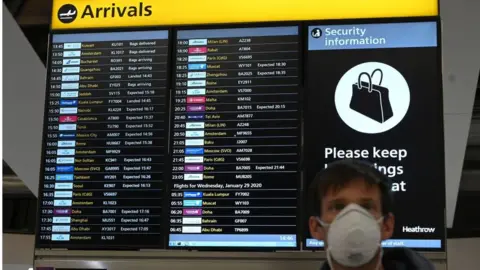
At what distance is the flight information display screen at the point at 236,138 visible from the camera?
2598 millimetres

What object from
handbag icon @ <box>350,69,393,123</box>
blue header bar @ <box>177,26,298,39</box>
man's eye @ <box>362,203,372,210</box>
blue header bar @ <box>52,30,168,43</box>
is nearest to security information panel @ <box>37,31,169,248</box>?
blue header bar @ <box>52,30,168,43</box>

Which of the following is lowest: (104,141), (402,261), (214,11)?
(402,261)

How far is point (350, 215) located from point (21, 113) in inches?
146

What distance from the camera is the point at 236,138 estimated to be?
8.82 feet

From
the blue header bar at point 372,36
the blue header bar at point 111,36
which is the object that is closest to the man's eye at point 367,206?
the blue header bar at point 372,36

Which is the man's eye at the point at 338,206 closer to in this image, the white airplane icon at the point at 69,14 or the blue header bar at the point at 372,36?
the blue header bar at the point at 372,36

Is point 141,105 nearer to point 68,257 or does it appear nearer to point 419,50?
point 68,257

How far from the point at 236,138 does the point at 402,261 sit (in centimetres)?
97

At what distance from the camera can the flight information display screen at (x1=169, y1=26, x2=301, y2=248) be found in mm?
2598

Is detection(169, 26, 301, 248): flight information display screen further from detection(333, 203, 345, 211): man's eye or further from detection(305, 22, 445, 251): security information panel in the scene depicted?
detection(333, 203, 345, 211): man's eye

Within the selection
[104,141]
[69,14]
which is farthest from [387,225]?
[69,14]

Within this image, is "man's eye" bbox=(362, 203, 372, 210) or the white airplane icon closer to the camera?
"man's eye" bbox=(362, 203, 372, 210)

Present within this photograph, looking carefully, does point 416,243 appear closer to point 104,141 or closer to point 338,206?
point 338,206

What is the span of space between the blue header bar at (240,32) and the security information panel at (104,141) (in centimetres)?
11
